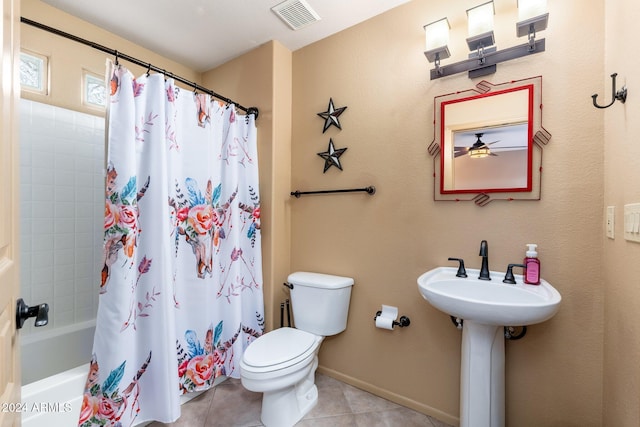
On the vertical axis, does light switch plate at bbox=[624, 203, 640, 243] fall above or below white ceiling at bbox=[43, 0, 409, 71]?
below

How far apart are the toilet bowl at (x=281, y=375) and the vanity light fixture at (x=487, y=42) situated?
174 centimetres

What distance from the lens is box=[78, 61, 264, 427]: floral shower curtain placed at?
4.26 feet

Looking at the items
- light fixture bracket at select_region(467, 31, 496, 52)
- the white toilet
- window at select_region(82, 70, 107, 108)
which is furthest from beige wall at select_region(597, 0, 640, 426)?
window at select_region(82, 70, 107, 108)

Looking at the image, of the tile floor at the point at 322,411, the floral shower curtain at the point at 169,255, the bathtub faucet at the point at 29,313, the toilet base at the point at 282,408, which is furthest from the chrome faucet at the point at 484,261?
the bathtub faucet at the point at 29,313

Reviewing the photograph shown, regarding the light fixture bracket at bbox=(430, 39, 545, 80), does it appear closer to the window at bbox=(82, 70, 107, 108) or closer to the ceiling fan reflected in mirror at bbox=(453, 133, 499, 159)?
the ceiling fan reflected in mirror at bbox=(453, 133, 499, 159)

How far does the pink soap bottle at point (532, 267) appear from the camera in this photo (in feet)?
4.08

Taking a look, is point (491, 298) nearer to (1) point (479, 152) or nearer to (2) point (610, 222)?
(2) point (610, 222)

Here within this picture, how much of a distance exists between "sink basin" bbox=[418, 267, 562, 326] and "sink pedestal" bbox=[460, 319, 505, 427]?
16 centimetres

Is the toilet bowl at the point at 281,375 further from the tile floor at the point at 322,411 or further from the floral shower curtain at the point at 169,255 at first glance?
the floral shower curtain at the point at 169,255

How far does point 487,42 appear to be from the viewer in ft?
4.45

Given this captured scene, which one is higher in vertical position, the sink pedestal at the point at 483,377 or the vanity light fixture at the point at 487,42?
the vanity light fixture at the point at 487,42

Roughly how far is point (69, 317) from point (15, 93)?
180 centimetres

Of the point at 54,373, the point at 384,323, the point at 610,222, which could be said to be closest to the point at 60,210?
the point at 54,373

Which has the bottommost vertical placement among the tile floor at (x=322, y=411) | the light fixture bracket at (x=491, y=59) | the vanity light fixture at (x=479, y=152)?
the tile floor at (x=322, y=411)
